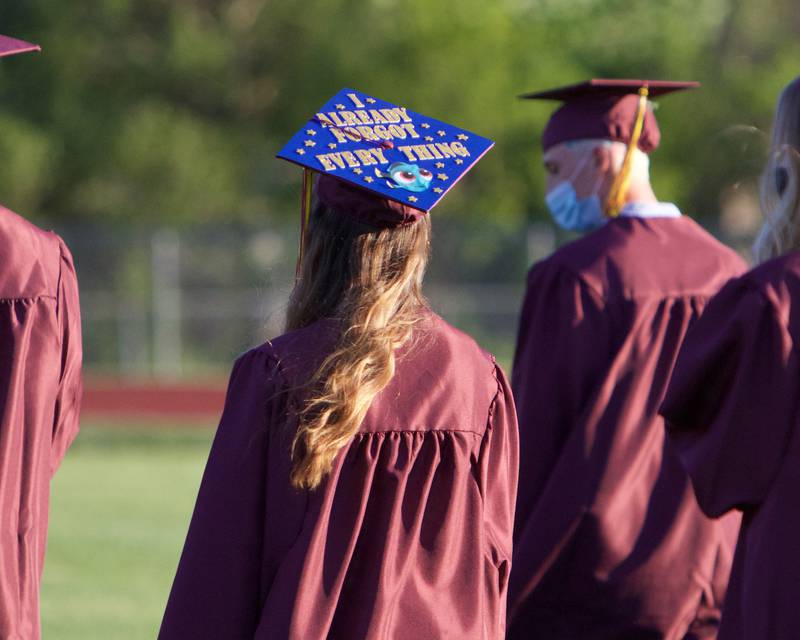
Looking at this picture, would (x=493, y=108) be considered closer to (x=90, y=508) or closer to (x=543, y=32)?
(x=543, y=32)

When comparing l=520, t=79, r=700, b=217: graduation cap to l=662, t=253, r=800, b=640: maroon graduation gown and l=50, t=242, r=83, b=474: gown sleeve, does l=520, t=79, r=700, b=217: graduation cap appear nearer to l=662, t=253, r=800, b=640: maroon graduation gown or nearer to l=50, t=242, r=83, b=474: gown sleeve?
l=662, t=253, r=800, b=640: maroon graduation gown

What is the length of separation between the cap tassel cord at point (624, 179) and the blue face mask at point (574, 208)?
0.04m

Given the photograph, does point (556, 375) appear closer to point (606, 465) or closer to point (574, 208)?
point (606, 465)

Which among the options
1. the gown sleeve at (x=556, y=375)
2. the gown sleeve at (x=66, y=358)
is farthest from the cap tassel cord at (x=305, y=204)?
the gown sleeve at (x=556, y=375)

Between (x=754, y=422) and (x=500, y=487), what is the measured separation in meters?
0.54

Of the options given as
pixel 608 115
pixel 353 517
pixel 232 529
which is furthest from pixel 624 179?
pixel 232 529

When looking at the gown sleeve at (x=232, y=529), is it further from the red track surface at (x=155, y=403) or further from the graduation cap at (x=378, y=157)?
the red track surface at (x=155, y=403)

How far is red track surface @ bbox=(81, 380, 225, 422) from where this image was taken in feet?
63.7

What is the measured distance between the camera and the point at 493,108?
31.0 m

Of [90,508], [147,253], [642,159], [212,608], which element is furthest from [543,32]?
[212,608]

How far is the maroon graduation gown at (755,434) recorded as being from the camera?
10.0 feet

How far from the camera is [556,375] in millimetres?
4379

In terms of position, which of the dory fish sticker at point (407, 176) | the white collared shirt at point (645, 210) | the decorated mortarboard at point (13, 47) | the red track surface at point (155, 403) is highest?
the decorated mortarboard at point (13, 47)

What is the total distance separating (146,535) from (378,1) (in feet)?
77.2
